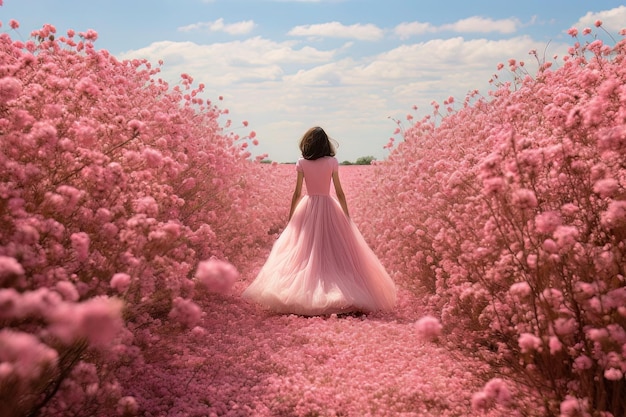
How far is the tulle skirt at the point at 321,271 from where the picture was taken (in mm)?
6859

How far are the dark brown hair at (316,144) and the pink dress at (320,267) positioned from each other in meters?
0.10

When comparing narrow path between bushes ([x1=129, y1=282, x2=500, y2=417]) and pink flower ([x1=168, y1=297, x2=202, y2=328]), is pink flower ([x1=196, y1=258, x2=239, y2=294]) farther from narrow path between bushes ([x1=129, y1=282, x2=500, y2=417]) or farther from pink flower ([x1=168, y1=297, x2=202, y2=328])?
narrow path between bushes ([x1=129, y1=282, x2=500, y2=417])

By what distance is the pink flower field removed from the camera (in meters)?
3.06

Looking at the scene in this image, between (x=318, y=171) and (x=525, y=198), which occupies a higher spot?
(x=525, y=198)

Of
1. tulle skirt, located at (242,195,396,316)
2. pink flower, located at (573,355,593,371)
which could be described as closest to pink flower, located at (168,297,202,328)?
pink flower, located at (573,355,593,371)

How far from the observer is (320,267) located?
7.21 metres

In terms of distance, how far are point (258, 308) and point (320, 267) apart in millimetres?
989

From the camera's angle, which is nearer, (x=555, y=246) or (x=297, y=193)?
(x=555, y=246)

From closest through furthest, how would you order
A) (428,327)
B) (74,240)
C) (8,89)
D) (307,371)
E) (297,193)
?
1. (428,327)
2. (74,240)
3. (8,89)
4. (307,371)
5. (297,193)

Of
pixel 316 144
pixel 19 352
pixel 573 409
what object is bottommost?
pixel 573 409

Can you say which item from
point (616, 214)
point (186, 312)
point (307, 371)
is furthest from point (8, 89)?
point (616, 214)

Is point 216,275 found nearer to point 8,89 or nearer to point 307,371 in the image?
point 8,89

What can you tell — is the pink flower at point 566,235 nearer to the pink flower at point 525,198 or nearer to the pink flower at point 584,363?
the pink flower at point 525,198

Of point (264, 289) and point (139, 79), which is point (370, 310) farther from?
point (139, 79)
